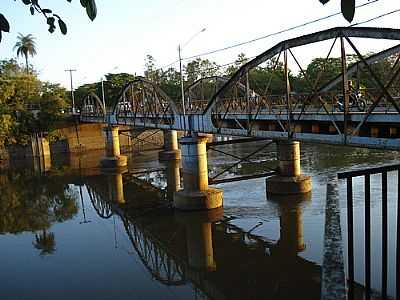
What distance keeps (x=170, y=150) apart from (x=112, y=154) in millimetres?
5442

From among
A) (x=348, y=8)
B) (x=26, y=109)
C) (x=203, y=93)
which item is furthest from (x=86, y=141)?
(x=348, y=8)

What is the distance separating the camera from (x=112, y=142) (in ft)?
133

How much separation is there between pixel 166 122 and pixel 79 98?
173ft

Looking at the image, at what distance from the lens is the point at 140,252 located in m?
17.3

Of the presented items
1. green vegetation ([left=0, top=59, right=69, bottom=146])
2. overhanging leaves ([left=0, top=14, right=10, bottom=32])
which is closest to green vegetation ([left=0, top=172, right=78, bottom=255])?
green vegetation ([left=0, top=59, right=69, bottom=146])

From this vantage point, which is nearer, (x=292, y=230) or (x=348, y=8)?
(x=348, y=8)

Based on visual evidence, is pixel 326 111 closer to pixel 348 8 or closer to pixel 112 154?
pixel 348 8

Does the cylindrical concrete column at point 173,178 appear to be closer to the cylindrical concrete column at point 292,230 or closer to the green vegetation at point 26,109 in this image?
the cylindrical concrete column at point 292,230

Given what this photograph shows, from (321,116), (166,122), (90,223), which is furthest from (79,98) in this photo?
(321,116)

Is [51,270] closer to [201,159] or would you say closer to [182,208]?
[182,208]

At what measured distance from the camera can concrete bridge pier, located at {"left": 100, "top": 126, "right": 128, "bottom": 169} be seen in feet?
128

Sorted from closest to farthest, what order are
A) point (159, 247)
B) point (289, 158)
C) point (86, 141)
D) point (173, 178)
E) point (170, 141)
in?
point (159, 247) → point (289, 158) → point (173, 178) → point (170, 141) → point (86, 141)

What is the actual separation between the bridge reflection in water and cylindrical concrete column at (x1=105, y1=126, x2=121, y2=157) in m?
16.2

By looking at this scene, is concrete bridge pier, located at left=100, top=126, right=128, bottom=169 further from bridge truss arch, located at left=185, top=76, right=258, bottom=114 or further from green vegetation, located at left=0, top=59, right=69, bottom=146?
green vegetation, located at left=0, top=59, right=69, bottom=146
